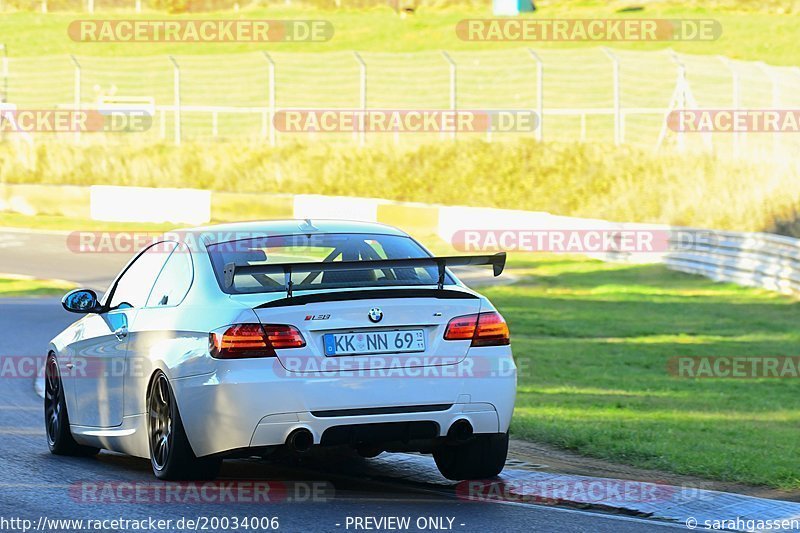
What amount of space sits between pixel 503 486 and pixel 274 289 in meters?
1.69

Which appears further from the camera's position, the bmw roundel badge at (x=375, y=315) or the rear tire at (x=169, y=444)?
the rear tire at (x=169, y=444)

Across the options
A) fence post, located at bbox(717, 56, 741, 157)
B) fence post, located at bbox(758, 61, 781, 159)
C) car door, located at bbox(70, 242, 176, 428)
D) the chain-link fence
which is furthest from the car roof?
fence post, located at bbox(717, 56, 741, 157)

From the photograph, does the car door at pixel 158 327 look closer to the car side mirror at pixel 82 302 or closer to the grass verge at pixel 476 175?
the car side mirror at pixel 82 302

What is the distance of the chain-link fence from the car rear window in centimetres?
1991

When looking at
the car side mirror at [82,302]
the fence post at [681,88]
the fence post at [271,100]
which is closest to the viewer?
the car side mirror at [82,302]

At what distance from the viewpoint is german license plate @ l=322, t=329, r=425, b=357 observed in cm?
717

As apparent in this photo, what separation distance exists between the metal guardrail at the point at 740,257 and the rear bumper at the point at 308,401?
1394 centimetres

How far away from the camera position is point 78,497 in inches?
299

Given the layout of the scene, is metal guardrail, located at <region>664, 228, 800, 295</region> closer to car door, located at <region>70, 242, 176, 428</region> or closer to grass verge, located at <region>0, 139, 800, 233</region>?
grass verge, located at <region>0, 139, 800, 233</region>

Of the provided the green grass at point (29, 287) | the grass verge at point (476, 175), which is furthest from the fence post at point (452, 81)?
the green grass at point (29, 287)

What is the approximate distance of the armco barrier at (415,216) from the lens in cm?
2148

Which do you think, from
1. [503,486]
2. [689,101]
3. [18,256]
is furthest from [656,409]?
[689,101]

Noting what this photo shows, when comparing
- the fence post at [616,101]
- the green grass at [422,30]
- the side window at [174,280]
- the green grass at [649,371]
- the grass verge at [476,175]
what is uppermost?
the green grass at [422,30]

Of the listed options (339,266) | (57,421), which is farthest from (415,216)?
(339,266)
